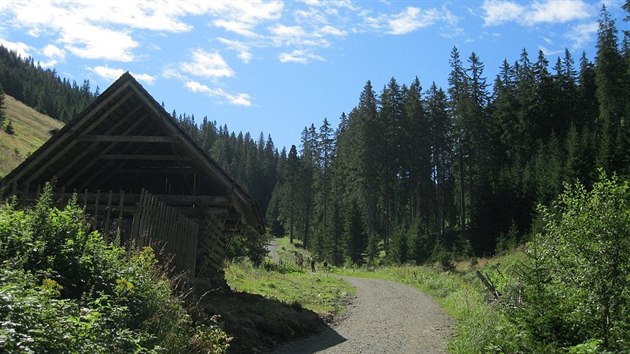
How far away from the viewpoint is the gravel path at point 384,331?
11109 millimetres

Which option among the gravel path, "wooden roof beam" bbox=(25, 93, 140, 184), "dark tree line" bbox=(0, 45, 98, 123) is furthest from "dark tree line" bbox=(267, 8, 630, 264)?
"dark tree line" bbox=(0, 45, 98, 123)

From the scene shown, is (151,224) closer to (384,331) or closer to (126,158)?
(126,158)

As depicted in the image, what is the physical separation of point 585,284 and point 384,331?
589 centimetres

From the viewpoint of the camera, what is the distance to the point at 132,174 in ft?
55.3

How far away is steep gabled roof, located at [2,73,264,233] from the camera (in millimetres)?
13047

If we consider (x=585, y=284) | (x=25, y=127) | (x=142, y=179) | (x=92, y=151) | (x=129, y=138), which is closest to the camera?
(x=585, y=284)

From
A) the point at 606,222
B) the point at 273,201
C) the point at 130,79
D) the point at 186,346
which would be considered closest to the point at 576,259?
the point at 606,222

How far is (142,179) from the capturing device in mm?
16906

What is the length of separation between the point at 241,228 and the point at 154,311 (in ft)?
37.0

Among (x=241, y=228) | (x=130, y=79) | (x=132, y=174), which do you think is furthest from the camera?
(x=241, y=228)

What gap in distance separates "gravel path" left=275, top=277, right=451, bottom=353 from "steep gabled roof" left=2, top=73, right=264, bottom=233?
4383 millimetres

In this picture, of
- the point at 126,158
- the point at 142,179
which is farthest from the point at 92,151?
the point at 142,179

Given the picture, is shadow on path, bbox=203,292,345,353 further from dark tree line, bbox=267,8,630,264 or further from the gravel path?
dark tree line, bbox=267,8,630,264

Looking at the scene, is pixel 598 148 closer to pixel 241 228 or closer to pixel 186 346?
pixel 241 228
